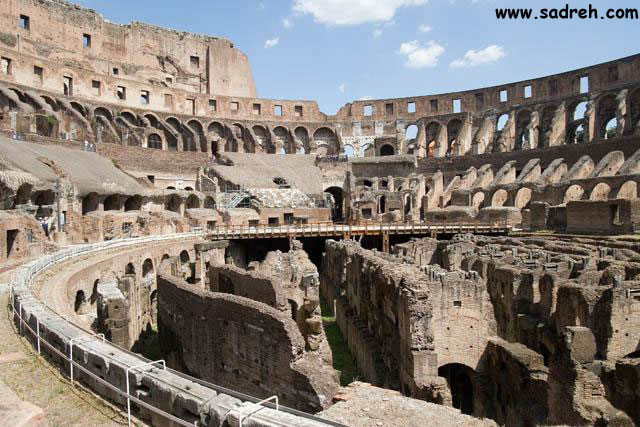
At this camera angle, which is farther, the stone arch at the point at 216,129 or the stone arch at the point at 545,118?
the stone arch at the point at 216,129

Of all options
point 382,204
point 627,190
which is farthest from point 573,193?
point 382,204

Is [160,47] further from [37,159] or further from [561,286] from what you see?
[561,286]

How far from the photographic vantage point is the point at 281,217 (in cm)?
4031

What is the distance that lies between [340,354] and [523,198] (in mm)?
30272

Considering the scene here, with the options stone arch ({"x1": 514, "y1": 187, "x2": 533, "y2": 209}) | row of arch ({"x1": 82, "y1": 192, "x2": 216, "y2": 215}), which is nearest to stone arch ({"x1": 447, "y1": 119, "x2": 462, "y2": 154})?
stone arch ({"x1": 514, "y1": 187, "x2": 533, "y2": 209})

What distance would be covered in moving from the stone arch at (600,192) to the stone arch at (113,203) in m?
31.9

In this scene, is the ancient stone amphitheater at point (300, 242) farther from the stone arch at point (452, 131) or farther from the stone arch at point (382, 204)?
the stone arch at point (382, 204)

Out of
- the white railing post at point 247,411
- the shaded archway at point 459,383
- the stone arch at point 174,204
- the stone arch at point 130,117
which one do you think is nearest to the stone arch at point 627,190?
the shaded archway at point 459,383

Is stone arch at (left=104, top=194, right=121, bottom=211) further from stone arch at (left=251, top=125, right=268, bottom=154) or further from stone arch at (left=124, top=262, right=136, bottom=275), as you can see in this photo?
stone arch at (left=251, top=125, right=268, bottom=154)

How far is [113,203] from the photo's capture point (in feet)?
107

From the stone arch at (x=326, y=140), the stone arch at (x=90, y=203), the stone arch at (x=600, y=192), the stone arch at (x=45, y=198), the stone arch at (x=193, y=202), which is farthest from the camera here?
the stone arch at (x=326, y=140)

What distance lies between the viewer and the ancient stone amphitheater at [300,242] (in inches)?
280

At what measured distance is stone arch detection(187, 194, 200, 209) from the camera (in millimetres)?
39062

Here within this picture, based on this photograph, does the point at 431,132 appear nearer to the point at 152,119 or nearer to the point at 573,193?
the point at 573,193
